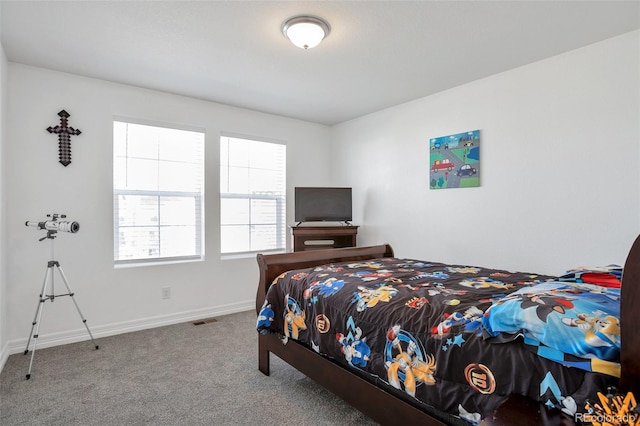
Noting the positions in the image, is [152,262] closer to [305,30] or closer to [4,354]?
[4,354]

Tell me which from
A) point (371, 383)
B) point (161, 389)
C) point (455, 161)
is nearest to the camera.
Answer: point (371, 383)

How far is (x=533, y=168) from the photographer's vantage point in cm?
301

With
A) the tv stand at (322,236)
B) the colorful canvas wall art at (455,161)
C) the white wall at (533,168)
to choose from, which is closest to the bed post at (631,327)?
the white wall at (533,168)

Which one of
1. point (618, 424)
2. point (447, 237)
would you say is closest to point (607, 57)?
point (447, 237)

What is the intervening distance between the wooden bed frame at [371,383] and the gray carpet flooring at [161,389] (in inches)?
7.8

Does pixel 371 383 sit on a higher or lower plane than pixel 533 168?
lower

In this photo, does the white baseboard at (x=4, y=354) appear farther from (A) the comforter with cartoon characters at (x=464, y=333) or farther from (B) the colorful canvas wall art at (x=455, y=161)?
(B) the colorful canvas wall art at (x=455, y=161)

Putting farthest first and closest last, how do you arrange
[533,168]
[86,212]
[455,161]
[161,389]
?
1. [455,161]
2. [86,212]
3. [533,168]
4. [161,389]

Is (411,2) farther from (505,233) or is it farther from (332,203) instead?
(332,203)

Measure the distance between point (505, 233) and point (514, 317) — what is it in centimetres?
226

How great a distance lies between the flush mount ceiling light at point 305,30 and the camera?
2.30 meters

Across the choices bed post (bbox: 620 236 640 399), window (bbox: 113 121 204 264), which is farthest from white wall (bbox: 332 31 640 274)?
window (bbox: 113 121 204 264)

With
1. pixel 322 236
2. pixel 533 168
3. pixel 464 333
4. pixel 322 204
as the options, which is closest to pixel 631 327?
pixel 464 333

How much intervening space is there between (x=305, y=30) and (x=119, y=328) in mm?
3201
